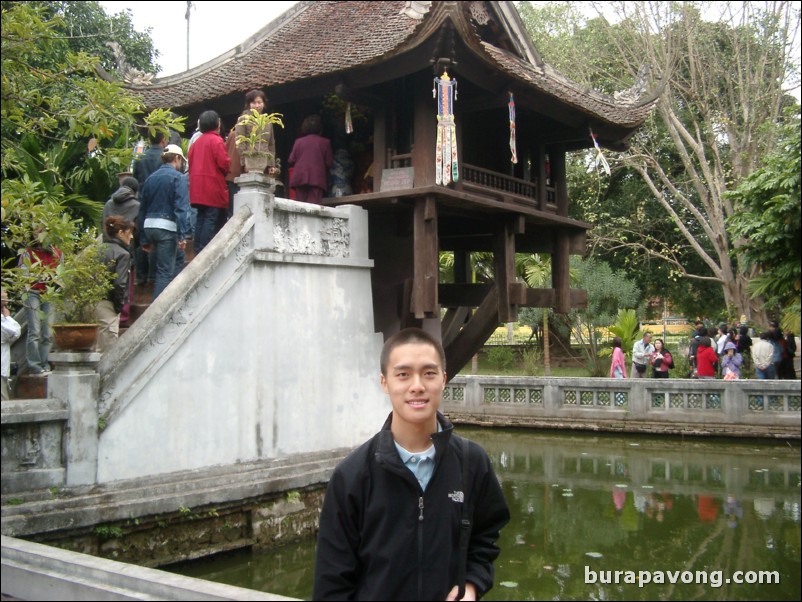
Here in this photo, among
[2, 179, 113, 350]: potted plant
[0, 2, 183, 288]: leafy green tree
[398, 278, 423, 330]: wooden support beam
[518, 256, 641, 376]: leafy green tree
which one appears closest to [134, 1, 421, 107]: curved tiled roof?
[398, 278, 423, 330]: wooden support beam

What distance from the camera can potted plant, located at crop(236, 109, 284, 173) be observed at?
282 inches

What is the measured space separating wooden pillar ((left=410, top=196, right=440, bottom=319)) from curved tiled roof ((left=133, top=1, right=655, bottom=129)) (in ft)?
5.08

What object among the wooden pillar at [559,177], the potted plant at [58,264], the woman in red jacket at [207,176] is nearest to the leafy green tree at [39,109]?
the potted plant at [58,264]

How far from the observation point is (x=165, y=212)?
7.07m

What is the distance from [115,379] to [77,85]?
2036 mm

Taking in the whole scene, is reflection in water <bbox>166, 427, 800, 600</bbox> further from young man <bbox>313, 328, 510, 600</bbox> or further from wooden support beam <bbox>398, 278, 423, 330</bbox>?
young man <bbox>313, 328, 510, 600</bbox>

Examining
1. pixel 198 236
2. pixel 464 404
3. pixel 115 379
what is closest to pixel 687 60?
pixel 464 404

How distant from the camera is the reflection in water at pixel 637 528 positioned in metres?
6.68

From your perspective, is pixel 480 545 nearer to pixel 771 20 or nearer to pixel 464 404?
pixel 464 404

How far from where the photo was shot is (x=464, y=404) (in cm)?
1655

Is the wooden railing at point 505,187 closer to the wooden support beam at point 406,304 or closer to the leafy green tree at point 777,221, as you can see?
the wooden support beam at point 406,304

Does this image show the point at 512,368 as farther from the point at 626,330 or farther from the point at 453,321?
the point at 453,321

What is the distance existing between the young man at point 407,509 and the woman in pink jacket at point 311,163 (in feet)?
20.8

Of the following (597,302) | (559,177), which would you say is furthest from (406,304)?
(597,302)
